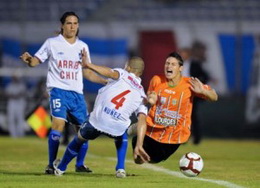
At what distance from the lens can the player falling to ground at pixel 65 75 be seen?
38.6ft

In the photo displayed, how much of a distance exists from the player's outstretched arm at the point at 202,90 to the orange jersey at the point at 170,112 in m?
0.17

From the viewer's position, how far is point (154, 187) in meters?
9.66

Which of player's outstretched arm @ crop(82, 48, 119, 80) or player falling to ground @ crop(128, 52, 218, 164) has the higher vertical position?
player's outstretched arm @ crop(82, 48, 119, 80)

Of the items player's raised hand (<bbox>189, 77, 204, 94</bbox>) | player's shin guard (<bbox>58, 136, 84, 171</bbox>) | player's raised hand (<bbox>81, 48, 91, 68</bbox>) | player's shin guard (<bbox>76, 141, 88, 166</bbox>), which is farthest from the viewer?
player's shin guard (<bbox>76, 141, 88, 166</bbox>)

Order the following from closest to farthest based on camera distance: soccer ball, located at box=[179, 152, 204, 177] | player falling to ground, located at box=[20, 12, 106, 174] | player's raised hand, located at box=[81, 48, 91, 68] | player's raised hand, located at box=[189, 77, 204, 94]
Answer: player's raised hand, located at box=[81, 48, 91, 68]
soccer ball, located at box=[179, 152, 204, 177]
player's raised hand, located at box=[189, 77, 204, 94]
player falling to ground, located at box=[20, 12, 106, 174]

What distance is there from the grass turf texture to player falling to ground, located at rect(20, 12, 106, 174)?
0.74m

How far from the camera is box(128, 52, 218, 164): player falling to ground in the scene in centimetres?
1138

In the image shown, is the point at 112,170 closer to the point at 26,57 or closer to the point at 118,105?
the point at 118,105

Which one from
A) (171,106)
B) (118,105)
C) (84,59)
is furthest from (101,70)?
(171,106)

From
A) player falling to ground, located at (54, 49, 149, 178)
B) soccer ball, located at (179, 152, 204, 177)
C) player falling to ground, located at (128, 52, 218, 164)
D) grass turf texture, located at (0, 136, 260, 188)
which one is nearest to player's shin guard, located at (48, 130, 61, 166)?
grass turf texture, located at (0, 136, 260, 188)

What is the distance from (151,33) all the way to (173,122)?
42.9 feet

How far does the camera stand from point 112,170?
12367 millimetres

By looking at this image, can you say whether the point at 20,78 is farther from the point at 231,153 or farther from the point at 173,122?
the point at 173,122

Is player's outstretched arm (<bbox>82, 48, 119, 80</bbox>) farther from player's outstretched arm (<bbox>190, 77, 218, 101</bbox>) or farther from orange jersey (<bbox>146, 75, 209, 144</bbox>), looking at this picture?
player's outstretched arm (<bbox>190, 77, 218, 101</bbox>)
